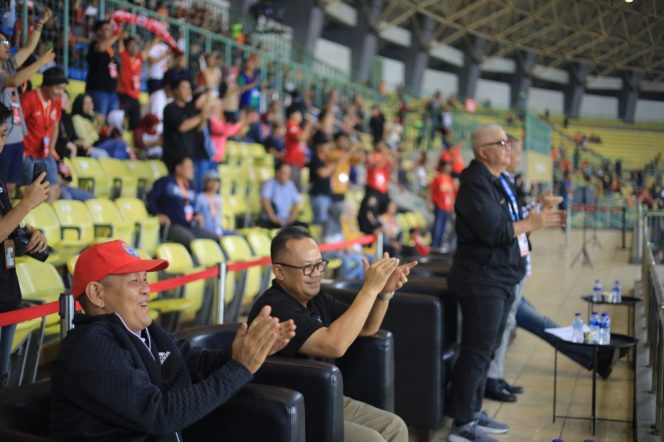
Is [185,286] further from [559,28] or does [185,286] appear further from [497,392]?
[559,28]

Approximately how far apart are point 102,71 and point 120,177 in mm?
1093

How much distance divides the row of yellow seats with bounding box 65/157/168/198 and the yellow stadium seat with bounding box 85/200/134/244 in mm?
883

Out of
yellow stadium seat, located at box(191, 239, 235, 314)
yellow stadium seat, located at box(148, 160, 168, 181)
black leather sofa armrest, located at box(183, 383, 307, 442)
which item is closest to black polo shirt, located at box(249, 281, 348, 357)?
black leather sofa armrest, located at box(183, 383, 307, 442)

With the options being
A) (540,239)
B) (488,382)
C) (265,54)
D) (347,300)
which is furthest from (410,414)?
(540,239)

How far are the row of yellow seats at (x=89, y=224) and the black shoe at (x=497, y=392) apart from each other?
9.24ft

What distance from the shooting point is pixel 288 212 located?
8.68 metres

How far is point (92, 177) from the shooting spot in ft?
23.4

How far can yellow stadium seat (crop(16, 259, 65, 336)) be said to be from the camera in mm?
4270

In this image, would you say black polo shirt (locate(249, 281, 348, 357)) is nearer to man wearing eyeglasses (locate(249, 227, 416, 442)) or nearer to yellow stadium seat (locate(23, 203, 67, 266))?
man wearing eyeglasses (locate(249, 227, 416, 442))

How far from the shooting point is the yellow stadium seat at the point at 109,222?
5.84 metres

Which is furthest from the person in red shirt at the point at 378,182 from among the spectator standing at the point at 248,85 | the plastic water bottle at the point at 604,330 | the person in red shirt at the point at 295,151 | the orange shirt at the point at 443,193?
the plastic water bottle at the point at 604,330

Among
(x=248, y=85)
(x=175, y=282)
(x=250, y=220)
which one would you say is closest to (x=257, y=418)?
(x=175, y=282)

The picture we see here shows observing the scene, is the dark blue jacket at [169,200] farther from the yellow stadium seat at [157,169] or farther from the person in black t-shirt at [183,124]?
the yellow stadium seat at [157,169]

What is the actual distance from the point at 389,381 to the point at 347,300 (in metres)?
0.69
